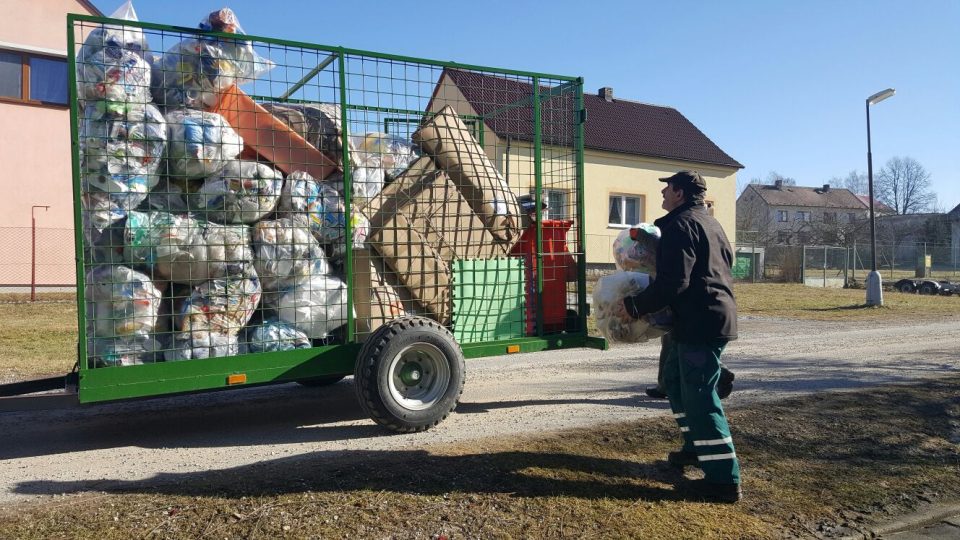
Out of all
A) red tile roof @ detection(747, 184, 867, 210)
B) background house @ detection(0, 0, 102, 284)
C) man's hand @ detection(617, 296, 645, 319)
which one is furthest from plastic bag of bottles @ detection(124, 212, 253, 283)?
red tile roof @ detection(747, 184, 867, 210)

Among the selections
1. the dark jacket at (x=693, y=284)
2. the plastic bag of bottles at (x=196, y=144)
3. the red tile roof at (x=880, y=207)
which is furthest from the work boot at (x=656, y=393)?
the red tile roof at (x=880, y=207)

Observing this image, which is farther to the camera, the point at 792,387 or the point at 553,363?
the point at 553,363

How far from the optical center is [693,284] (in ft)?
13.8

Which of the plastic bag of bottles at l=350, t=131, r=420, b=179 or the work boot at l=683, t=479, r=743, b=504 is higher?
the plastic bag of bottles at l=350, t=131, r=420, b=179

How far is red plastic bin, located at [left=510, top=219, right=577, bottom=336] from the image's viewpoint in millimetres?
6359

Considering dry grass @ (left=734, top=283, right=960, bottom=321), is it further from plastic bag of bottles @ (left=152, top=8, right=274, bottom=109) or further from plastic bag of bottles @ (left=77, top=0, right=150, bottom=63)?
plastic bag of bottles @ (left=77, top=0, right=150, bottom=63)

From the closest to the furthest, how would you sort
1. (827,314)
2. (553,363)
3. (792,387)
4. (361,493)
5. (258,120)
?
(361,493)
(258,120)
(792,387)
(553,363)
(827,314)

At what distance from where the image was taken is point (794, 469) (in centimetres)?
474

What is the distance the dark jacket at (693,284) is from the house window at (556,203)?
8.47ft

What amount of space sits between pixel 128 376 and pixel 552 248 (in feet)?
11.7

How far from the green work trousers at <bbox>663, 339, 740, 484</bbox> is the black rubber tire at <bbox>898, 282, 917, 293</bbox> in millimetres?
26127

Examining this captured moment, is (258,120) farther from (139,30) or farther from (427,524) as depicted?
(427,524)

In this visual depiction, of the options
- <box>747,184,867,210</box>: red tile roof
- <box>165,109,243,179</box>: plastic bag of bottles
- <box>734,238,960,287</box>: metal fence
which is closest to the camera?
<box>165,109,243,179</box>: plastic bag of bottles

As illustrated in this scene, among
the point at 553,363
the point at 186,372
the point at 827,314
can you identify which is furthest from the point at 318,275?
the point at 827,314
